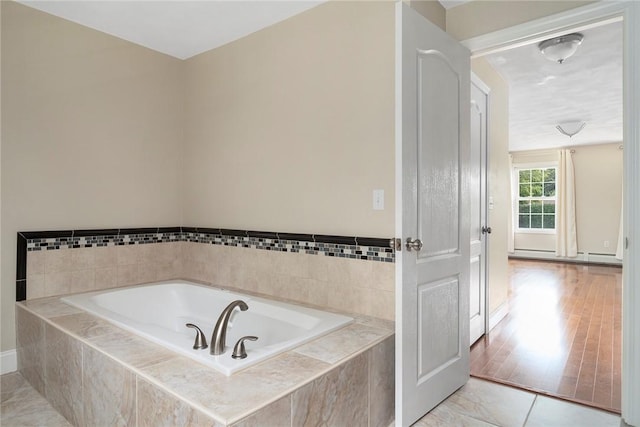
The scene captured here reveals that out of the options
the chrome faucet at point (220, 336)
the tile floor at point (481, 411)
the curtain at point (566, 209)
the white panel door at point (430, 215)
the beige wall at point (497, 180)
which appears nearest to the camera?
the chrome faucet at point (220, 336)

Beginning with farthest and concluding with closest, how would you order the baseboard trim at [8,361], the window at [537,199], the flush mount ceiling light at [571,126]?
the window at [537,199] < the flush mount ceiling light at [571,126] < the baseboard trim at [8,361]

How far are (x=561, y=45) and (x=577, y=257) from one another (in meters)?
6.46

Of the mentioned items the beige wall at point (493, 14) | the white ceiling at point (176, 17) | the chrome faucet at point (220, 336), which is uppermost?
the white ceiling at point (176, 17)

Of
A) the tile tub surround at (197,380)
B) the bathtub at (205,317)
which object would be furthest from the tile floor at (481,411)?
the bathtub at (205,317)

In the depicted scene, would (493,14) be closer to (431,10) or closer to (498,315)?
(431,10)

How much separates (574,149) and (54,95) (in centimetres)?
872

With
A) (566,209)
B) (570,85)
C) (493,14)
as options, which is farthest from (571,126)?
(493,14)

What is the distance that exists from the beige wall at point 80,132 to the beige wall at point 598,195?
781 centimetres

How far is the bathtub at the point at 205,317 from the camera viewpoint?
171cm

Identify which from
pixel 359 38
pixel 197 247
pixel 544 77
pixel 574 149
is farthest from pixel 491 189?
pixel 574 149

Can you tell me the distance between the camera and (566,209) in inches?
307

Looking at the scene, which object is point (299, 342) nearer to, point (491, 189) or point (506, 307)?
point (491, 189)

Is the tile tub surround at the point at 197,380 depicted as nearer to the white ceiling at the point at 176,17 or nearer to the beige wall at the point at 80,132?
the beige wall at the point at 80,132

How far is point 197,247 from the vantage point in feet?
11.1
